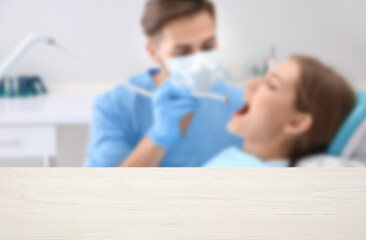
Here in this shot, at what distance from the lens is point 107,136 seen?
1.11 meters

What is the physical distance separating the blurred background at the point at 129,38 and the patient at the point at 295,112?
2.28ft

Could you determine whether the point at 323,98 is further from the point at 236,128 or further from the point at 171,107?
the point at 171,107

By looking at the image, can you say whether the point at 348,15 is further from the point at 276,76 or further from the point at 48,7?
the point at 48,7

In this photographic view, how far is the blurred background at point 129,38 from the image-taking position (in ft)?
5.70

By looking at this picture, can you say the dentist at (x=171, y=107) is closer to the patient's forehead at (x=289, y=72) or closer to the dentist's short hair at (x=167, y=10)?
the dentist's short hair at (x=167, y=10)

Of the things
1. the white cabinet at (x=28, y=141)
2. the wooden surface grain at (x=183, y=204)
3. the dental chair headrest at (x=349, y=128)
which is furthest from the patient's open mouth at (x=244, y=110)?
the wooden surface grain at (x=183, y=204)

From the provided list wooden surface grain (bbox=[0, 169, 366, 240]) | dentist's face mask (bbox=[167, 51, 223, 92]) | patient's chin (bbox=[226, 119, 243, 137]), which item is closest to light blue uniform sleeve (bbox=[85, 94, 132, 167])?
dentist's face mask (bbox=[167, 51, 223, 92])

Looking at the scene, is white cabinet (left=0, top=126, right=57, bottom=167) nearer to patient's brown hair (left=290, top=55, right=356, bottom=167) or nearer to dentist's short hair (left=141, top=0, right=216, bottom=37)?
dentist's short hair (left=141, top=0, right=216, bottom=37)

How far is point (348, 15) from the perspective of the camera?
1777mm

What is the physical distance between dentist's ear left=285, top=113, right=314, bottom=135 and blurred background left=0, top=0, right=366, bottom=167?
0.72m

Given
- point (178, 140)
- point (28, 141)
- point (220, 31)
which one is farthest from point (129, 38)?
point (178, 140)

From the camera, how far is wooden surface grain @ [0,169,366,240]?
273 millimetres

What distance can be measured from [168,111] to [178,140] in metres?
0.11

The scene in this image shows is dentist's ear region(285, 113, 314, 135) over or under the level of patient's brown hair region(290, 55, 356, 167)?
under
